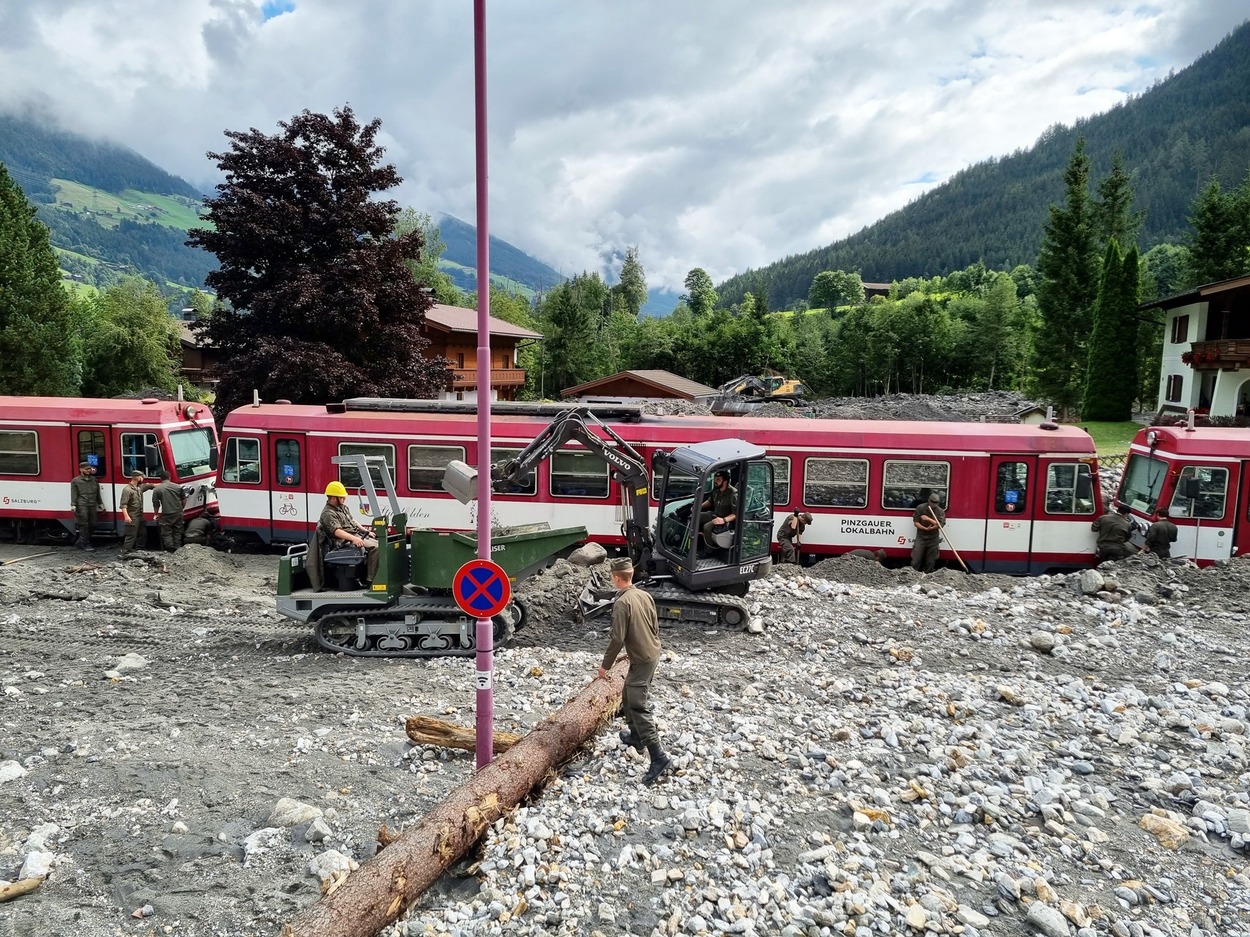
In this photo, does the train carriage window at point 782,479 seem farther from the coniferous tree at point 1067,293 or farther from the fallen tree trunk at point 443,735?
the coniferous tree at point 1067,293

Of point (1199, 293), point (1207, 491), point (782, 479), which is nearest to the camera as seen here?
point (1207, 491)

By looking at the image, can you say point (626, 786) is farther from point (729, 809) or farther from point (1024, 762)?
point (1024, 762)

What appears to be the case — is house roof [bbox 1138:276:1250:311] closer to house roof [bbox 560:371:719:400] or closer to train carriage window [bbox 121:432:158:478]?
house roof [bbox 560:371:719:400]

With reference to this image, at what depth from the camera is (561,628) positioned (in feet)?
40.4

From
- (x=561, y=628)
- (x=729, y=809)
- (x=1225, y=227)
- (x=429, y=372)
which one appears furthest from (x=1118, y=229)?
(x=729, y=809)

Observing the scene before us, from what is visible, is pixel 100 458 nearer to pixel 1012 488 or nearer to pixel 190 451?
pixel 190 451

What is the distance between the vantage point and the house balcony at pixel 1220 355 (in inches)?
1318

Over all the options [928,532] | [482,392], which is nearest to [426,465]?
[928,532]

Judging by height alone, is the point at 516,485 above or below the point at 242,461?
below

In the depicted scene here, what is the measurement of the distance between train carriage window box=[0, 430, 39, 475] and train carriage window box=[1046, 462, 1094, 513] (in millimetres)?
21151

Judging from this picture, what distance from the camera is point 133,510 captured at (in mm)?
17531

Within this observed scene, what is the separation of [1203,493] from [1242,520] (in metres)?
0.81

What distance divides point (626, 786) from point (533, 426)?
985cm

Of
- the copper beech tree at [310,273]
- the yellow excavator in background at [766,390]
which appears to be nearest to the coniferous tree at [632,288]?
the yellow excavator in background at [766,390]
